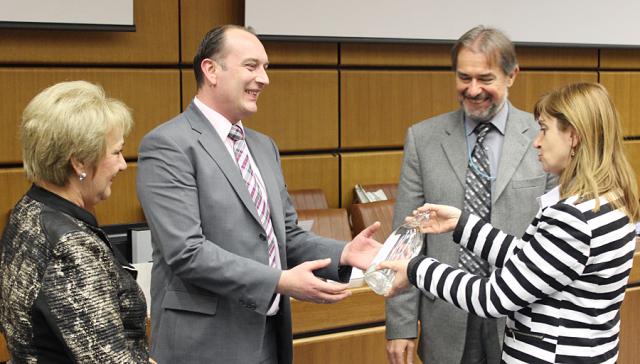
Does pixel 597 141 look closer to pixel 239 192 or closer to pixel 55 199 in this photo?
pixel 239 192

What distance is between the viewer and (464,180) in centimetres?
238

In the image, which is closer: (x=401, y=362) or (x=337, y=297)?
(x=337, y=297)

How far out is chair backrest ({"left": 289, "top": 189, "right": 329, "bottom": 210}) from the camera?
4660 millimetres

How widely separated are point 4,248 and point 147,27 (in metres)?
2.87

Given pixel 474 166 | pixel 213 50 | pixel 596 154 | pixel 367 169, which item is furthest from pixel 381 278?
pixel 367 169

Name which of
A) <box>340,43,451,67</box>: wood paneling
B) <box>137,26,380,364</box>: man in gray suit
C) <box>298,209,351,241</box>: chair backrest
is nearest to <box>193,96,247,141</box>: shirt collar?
<box>137,26,380,364</box>: man in gray suit

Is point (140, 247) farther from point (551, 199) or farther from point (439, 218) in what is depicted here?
point (551, 199)

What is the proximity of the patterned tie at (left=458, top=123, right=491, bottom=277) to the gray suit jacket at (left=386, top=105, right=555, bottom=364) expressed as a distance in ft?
0.07

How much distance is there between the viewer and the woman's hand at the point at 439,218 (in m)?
2.16

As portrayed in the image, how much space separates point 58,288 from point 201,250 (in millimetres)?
524

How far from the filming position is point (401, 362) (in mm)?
2400

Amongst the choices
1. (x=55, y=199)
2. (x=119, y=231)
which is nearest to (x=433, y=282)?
(x=55, y=199)

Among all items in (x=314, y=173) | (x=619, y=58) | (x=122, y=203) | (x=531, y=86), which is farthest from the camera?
(x=619, y=58)

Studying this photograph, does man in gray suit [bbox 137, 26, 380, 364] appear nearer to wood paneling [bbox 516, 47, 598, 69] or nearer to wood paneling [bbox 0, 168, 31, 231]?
wood paneling [bbox 0, 168, 31, 231]
